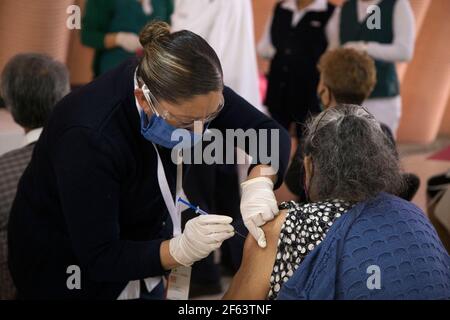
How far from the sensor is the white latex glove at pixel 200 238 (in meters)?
1.45

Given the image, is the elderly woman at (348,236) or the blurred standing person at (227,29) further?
the blurred standing person at (227,29)

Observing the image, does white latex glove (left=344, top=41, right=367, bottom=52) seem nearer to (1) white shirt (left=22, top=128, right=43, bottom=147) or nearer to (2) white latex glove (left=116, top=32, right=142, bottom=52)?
(2) white latex glove (left=116, top=32, right=142, bottom=52)

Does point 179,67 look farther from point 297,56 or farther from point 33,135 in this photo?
point 297,56

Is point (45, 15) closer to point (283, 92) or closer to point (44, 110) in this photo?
point (44, 110)

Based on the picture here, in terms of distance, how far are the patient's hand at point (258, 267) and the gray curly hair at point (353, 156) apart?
0.52 ft

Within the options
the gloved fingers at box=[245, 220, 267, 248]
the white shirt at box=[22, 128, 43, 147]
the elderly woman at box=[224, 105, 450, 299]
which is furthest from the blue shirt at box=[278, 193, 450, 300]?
the white shirt at box=[22, 128, 43, 147]

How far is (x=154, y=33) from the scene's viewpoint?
1.46 m

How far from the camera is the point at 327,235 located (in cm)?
144

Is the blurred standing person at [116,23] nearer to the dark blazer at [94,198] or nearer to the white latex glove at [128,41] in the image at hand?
the white latex glove at [128,41]

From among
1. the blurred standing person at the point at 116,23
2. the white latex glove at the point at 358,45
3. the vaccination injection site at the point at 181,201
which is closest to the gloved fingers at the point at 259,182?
the vaccination injection site at the point at 181,201

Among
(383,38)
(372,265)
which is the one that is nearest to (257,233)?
(372,265)

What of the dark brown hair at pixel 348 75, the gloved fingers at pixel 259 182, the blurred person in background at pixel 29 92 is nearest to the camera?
the gloved fingers at pixel 259 182

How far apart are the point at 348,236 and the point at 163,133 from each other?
466 mm

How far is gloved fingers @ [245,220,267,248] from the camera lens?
4.97 ft
